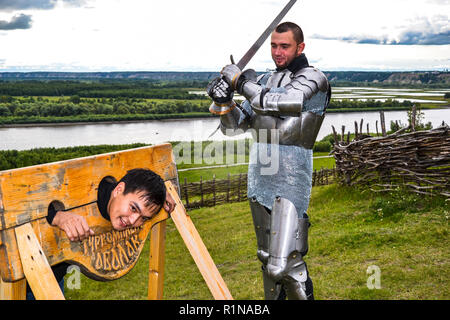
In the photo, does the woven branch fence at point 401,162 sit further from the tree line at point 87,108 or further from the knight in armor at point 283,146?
the tree line at point 87,108

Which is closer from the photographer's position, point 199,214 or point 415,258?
point 415,258

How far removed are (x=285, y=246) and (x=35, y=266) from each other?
1.93 m

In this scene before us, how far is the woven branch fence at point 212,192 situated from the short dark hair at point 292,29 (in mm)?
13232

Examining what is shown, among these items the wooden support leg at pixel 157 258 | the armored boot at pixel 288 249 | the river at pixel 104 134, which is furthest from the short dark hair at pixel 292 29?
the river at pixel 104 134

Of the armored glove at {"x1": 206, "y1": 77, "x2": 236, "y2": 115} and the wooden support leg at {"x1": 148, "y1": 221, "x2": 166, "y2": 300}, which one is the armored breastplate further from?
the wooden support leg at {"x1": 148, "y1": 221, "x2": 166, "y2": 300}

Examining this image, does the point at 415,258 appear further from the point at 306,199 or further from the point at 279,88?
the point at 279,88

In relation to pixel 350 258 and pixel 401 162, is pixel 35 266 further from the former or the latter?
pixel 401 162

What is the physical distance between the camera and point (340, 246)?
732cm

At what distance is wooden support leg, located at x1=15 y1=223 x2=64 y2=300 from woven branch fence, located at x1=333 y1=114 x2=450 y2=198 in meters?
7.74

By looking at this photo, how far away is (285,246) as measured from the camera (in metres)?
3.69

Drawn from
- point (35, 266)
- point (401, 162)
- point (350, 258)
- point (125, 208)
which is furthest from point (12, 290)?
point (401, 162)
